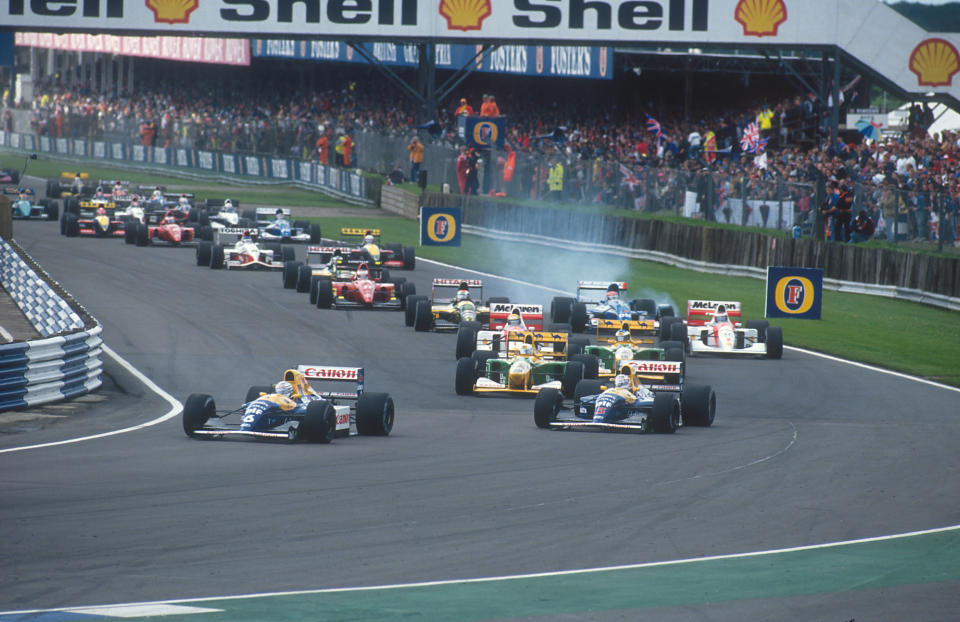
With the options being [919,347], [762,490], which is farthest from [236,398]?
[919,347]

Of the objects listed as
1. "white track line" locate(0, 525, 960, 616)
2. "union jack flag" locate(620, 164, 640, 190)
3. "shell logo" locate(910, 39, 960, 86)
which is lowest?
"white track line" locate(0, 525, 960, 616)

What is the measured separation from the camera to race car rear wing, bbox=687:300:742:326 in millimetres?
24922

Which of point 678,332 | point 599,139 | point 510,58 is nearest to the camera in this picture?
point 678,332

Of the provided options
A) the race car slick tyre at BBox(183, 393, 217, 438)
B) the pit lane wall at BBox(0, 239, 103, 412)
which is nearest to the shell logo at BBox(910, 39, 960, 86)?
the pit lane wall at BBox(0, 239, 103, 412)

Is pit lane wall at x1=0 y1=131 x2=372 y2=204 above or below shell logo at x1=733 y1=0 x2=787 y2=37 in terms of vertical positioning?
below

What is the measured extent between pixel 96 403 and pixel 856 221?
1967 centimetres

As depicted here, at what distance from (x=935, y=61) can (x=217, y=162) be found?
32684mm

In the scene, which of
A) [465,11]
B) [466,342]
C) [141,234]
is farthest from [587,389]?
[465,11]

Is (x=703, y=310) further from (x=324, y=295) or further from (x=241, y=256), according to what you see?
(x=241, y=256)

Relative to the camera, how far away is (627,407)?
56.5 ft

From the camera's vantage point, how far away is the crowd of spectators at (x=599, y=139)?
32.7 meters

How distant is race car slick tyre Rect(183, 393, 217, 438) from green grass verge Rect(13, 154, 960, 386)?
11914 millimetres

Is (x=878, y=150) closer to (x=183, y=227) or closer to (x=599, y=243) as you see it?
(x=599, y=243)

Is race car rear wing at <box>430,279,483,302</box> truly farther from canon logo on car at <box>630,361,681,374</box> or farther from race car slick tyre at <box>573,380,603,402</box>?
race car slick tyre at <box>573,380,603,402</box>
